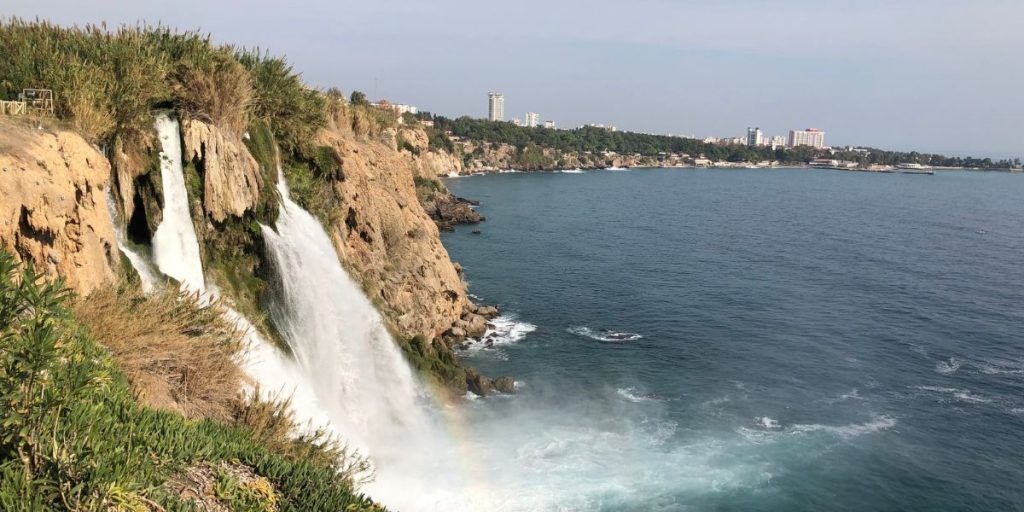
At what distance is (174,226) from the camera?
17.0 m

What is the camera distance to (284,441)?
37.5 feet

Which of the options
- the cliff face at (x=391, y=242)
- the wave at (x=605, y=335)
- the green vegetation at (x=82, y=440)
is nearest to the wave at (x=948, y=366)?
the wave at (x=605, y=335)

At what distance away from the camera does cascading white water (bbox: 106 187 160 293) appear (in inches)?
594

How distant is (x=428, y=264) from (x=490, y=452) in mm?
13440

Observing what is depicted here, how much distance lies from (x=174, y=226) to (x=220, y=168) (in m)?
2.33

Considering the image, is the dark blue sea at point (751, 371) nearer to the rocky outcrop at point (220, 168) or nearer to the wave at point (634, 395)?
the wave at point (634, 395)

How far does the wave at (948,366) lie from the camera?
3062cm

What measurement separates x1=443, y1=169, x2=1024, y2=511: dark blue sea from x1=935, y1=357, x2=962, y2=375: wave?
14 centimetres

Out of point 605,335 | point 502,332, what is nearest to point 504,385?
point 502,332

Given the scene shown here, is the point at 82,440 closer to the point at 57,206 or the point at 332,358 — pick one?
the point at 57,206

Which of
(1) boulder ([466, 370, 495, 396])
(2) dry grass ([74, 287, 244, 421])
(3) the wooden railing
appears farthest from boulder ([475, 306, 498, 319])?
(3) the wooden railing

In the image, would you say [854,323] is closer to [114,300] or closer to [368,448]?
[368,448]

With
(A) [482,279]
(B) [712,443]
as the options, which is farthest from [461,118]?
(B) [712,443]

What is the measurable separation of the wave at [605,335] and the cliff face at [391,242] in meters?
6.14
